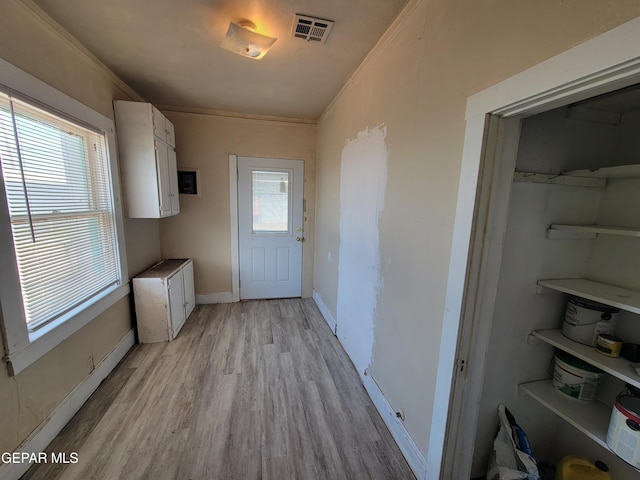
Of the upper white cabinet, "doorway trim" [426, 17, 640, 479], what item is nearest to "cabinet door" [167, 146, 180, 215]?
the upper white cabinet

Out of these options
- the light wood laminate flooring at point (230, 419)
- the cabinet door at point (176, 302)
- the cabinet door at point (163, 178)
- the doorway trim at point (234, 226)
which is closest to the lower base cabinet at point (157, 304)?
the cabinet door at point (176, 302)

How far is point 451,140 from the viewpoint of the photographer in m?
1.15

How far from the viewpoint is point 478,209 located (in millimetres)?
1034

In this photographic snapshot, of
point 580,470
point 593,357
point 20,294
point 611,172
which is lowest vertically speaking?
point 580,470

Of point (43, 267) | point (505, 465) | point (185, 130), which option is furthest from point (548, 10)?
point (185, 130)

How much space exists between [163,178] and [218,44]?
56.0 inches

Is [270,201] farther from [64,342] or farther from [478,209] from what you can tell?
[478,209]

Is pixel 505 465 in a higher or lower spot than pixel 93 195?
lower

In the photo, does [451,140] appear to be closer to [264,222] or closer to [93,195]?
[93,195]

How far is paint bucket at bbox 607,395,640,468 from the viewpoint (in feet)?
3.33

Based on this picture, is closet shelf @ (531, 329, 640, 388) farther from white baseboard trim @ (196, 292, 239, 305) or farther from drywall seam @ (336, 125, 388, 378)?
white baseboard trim @ (196, 292, 239, 305)

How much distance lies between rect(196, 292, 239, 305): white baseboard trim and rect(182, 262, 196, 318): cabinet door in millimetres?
119

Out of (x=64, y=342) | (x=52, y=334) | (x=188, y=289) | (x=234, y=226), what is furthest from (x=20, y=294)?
(x=234, y=226)

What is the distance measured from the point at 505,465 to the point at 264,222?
3.22m
